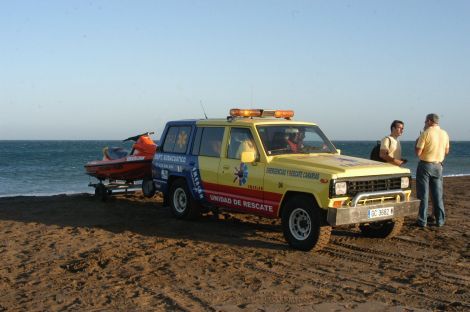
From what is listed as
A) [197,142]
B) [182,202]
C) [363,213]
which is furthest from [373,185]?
[182,202]

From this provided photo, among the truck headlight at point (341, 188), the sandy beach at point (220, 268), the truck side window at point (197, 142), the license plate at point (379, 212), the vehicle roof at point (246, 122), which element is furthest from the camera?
the truck side window at point (197, 142)

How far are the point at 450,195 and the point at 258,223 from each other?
7176mm

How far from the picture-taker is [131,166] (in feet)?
42.3

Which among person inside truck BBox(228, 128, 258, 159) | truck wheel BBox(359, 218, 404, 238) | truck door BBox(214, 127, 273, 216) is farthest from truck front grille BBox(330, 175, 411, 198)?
person inside truck BBox(228, 128, 258, 159)

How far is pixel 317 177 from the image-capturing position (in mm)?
7379

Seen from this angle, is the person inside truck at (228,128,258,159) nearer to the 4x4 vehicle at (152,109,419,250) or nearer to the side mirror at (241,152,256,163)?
the 4x4 vehicle at (152,109,419,250)

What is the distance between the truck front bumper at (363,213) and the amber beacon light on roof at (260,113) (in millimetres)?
2709

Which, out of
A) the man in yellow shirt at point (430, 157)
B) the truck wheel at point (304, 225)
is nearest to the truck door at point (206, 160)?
the truck wheel at point (304, 225)

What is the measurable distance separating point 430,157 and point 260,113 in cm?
296

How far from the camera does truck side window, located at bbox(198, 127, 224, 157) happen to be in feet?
30.8

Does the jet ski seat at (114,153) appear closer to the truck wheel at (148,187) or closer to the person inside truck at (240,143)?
the truck wheel at (148,187)

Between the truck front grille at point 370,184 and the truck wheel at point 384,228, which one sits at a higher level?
the truck front grille at point 370,184

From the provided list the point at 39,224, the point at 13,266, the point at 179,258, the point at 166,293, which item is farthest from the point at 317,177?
the point at 39,224

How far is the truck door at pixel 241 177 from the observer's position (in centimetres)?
835
